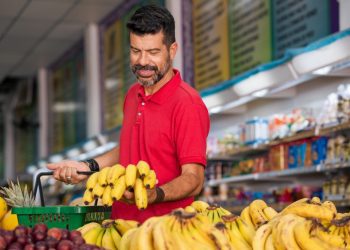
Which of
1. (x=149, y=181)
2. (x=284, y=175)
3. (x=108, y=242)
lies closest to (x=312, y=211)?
(x=149, y=181)

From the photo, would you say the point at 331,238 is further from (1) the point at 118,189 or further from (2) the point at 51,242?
(2) the point at 51,242

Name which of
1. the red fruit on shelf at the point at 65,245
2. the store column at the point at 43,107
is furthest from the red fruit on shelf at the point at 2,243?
the store column at the point at 43,107

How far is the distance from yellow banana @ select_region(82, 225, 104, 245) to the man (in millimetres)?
328

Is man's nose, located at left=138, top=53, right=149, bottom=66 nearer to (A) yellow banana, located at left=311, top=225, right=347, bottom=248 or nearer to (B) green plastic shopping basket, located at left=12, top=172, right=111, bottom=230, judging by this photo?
(B) green plastic shopping basket, located at left=12, top=172, right=111, bottom=230

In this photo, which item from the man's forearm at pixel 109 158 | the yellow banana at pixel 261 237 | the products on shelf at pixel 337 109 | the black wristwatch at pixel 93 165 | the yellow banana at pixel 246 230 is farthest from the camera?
the products on shelf at pixel 337 109

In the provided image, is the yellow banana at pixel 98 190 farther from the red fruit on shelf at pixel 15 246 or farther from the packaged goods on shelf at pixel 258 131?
the packaged goods on shelf at pixel 258 131

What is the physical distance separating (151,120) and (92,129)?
25.5 ft

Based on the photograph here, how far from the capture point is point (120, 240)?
77.8 inches

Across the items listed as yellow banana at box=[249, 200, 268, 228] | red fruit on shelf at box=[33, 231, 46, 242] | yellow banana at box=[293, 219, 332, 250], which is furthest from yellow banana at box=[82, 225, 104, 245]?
yellow banana at box=[293, 219, 332, 250]

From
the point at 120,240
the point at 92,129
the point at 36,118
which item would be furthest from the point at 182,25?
the point at 36,118

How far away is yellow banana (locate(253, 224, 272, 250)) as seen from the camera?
1.81 meters

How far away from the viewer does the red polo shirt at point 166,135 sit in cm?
248

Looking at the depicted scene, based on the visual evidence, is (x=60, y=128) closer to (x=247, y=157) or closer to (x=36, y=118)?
(x=36, y=118)

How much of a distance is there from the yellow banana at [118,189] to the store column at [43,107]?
11055mm
